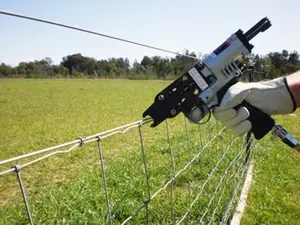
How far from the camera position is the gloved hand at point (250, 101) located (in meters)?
1.09

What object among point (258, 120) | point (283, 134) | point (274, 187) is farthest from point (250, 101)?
point (274, 187)

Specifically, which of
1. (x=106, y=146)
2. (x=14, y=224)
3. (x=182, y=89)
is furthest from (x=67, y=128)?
(x=182, y=89)

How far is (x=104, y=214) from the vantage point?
228 centimetres

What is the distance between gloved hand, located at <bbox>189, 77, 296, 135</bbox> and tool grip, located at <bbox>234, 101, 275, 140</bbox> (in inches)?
0.7

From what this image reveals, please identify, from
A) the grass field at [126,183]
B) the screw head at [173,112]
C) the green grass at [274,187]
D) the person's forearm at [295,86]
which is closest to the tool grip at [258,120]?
the person's forearm at [295,86]

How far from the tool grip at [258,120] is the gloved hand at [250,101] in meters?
0.02

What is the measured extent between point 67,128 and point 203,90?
21.5 feet

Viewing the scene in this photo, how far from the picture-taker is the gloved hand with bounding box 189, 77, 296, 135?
42.9 inches

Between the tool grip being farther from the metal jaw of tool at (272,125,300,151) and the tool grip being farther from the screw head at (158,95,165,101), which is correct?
the screw head at (158,95,165,101)

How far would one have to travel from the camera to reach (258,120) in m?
1.15

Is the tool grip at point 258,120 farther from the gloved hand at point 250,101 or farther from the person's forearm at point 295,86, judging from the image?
the person's forearm at point 295,86

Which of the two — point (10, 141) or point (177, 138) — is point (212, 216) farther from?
point (10, 141)

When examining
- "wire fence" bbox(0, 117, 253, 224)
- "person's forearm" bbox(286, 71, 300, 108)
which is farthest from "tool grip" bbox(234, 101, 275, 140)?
"wire fence" bbox(0, 117, 253, 224)

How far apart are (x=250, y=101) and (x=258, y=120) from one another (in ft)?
0.30
